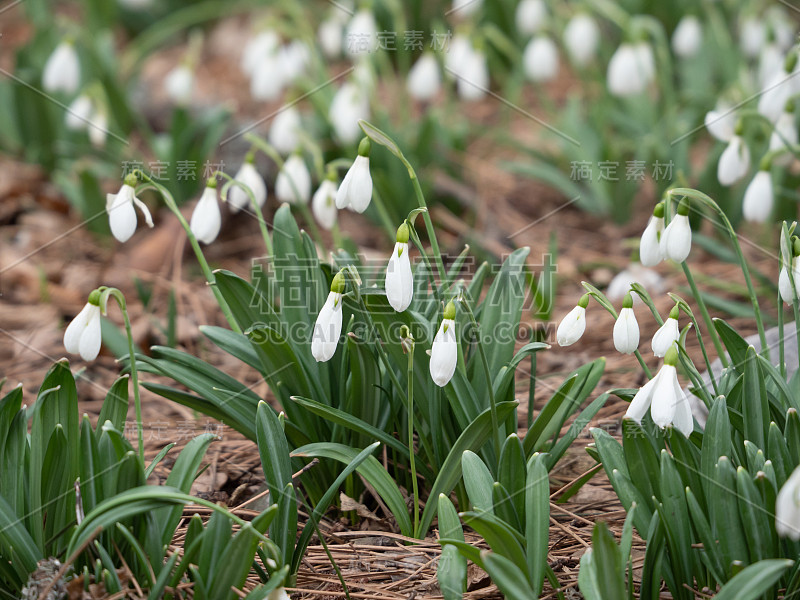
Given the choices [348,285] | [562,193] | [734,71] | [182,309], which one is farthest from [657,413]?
[734,71]

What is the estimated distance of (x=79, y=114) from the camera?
3.12m

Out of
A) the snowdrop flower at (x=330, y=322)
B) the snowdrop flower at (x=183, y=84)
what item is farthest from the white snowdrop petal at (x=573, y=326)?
the snowdrop flower at (x=183, y=84)

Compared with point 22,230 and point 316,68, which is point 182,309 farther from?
point 316,68

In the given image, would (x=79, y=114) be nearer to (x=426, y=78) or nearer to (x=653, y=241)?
(x=426, y=78)

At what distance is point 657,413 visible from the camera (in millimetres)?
1434

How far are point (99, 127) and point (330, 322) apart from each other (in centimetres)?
199

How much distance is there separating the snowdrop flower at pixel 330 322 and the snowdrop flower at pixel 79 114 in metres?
2.09

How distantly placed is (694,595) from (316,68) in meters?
2.75

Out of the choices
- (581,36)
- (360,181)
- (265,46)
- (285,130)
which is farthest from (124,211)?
(581,36)

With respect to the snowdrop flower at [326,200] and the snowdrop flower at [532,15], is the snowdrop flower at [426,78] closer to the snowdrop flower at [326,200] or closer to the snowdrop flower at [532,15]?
Result: the snowdrop flower at [532,15]

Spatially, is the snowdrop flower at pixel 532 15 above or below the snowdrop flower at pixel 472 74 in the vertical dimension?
above

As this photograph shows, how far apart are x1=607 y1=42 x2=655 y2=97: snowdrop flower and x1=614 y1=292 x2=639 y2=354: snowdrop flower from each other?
1.97m

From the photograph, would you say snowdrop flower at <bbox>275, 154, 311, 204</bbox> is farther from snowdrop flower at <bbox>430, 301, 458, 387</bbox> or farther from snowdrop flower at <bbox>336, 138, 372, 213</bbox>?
snowdrop flower at <bbox>430, 301, 458, 387</bbox>

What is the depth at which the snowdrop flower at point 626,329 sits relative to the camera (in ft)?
5.11
